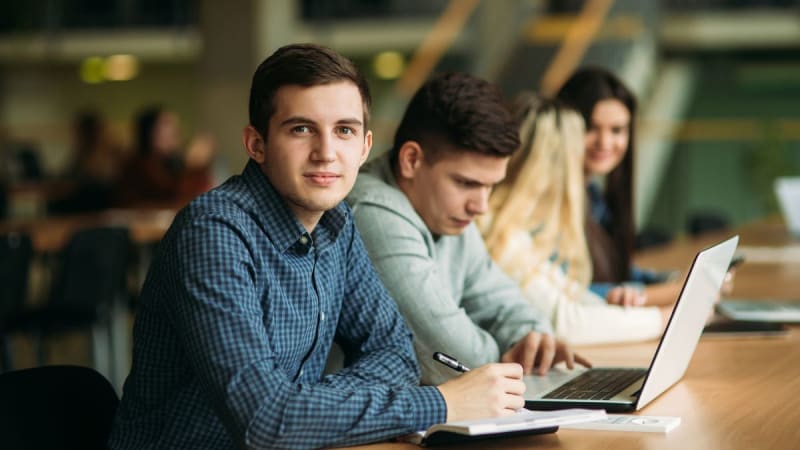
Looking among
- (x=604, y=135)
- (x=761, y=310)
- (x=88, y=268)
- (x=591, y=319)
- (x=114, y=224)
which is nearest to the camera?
(x=591, y=319)

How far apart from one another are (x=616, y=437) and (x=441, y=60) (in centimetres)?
838

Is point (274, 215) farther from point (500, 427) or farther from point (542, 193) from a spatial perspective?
point (542, 193)

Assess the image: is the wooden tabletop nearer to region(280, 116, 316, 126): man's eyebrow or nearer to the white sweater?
the white sweater

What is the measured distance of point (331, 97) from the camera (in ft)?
6.14

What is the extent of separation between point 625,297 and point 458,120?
3.14 feet

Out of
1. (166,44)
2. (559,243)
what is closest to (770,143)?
(166,44)

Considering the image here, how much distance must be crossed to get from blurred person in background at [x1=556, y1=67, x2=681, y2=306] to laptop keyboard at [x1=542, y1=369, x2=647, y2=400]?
1.18 meters

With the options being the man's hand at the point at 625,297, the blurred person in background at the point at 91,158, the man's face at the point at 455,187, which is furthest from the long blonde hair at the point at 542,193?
the blurred person in background at the point at 91,158

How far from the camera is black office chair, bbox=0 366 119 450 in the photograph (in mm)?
1904

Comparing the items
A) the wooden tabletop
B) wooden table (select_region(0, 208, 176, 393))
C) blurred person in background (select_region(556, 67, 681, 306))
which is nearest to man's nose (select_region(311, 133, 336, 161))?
blurred person in background (select_region(556, 67, 681, 306))

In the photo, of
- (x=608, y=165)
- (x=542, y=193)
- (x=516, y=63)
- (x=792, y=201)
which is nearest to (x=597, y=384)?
(x=542, y=193)

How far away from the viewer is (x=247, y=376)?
1686 mm

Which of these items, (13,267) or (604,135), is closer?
(604,135)

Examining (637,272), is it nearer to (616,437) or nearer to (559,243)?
(559,243)
